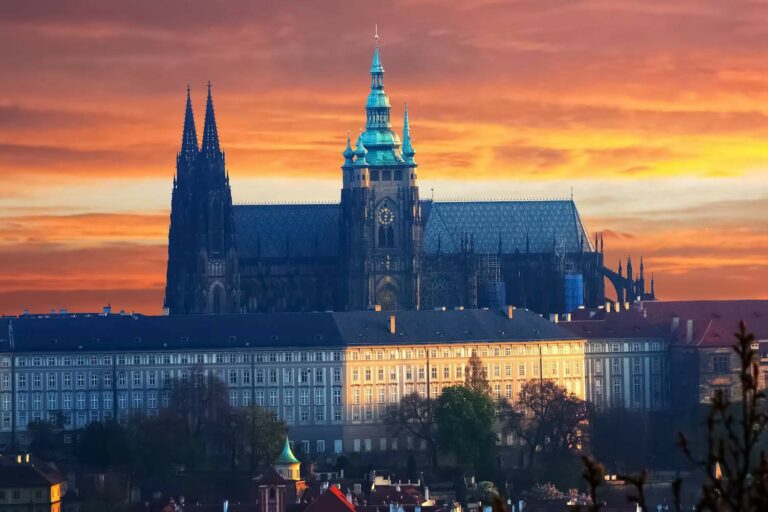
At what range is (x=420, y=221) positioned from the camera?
158m

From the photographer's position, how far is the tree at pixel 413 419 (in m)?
123

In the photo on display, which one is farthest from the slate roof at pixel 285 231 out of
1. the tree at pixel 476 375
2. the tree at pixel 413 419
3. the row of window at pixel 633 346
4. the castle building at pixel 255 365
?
the tree at pixel 413 419

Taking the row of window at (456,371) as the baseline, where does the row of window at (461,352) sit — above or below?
above

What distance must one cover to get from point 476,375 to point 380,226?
2626 cm

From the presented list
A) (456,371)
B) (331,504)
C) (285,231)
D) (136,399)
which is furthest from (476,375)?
(331,504)

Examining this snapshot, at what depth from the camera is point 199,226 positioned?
151m

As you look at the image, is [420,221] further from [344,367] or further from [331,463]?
[331,463]

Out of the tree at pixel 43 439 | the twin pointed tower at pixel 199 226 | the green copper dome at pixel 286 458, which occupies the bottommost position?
the green copper dome at pixel 286 458

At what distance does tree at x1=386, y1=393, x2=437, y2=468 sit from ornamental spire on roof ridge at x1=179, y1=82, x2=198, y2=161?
89.0 ft

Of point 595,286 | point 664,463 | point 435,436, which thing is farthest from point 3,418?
point 595,286

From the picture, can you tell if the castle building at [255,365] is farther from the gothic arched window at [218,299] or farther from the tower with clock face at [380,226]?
the tower with clock face at [380,226]

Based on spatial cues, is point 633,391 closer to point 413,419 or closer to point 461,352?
point 461,352

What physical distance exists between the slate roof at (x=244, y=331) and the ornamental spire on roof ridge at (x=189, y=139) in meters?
15.6

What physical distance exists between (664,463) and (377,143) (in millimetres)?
46136
